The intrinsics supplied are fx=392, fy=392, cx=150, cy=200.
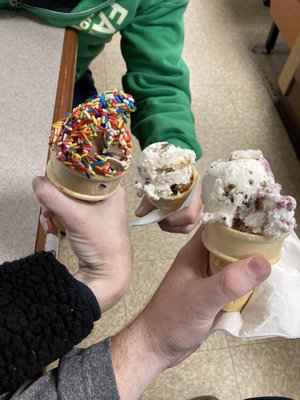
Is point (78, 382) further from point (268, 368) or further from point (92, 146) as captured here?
point (268, 368)

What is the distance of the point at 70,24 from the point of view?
97cm

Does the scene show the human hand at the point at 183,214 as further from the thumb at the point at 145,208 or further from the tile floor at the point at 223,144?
the tile floor at the point at 223,144

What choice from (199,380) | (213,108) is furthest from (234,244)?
(213,108)

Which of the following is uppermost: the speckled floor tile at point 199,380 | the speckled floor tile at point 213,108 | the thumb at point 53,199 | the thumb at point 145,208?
the thumb at point 53,199

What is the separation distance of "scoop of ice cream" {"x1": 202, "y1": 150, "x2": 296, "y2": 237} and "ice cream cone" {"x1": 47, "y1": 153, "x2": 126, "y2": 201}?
6.9 inches

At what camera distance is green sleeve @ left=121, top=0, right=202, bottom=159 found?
98cm

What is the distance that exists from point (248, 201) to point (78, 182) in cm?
27

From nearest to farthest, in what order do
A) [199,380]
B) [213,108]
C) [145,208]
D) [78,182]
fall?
[78,182]
[145,208]
[199,380]
[213,108]

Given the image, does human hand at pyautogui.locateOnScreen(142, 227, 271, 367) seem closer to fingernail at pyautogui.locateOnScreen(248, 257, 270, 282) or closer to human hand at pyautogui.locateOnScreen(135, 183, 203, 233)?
fingernail at pyautogui.locateOnScreen(248, 257, 270, 282)

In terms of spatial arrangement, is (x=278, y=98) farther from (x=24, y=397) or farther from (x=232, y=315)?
(x=24, y=397)

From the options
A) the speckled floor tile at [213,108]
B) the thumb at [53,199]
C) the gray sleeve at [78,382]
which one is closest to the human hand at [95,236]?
the thumb at [53,199]

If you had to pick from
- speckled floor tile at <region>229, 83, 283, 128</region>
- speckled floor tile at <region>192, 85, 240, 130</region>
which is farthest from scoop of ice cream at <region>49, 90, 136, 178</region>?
speckled floor tile at <region>229, 83, 283, 128</region>

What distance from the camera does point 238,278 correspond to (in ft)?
1.74

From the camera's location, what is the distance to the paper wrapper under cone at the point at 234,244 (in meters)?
0.57
